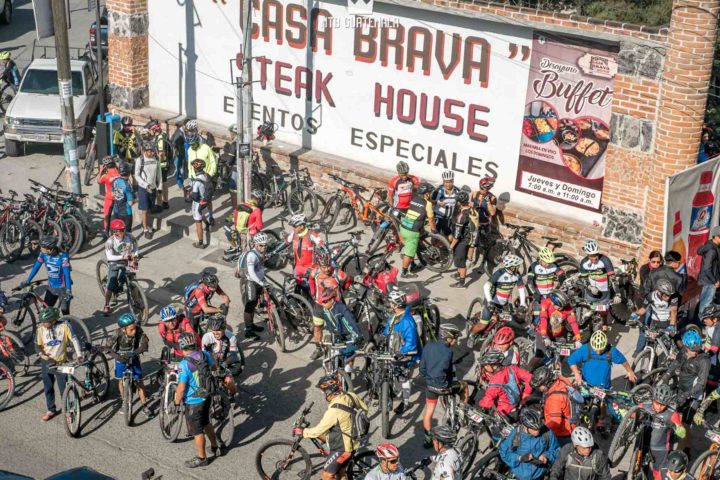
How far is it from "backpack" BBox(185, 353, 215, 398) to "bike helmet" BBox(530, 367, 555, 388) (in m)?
4.24

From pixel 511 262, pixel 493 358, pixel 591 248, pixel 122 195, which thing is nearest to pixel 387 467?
pixel 493 358

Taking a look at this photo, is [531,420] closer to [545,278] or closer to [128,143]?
[545,278]

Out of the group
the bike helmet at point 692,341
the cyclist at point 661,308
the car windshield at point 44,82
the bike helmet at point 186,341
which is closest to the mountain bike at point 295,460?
the bike helmet at point 186,341

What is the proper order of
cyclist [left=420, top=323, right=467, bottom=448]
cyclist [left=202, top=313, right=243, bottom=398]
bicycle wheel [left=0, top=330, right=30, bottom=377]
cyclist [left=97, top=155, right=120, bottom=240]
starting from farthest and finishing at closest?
cyclist [left=97, top=155, right=120, bottom=240]
bicycle wheel [left=0, top=330, right=30, bottom=377]
cyclist [left=202, top=313, right=243, bottom=398]
cyclist [left=420, top=323, right=467, bottom=448]

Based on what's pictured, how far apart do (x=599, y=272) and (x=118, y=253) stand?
7.93m

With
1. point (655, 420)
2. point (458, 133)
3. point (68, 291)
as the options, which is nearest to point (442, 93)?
point (458, 133)

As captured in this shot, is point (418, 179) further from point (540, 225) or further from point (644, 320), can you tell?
point (644, 320)

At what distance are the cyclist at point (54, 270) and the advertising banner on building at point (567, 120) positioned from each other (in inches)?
336

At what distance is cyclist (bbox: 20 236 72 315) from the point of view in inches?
653

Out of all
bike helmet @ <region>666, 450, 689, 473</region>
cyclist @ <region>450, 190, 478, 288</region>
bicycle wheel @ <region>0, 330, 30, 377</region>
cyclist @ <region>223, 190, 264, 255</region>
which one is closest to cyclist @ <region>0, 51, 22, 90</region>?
cyclist @ <region>223, 190, 264, 255</region>

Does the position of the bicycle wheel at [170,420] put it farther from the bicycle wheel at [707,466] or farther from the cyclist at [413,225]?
the bicycle wheel at [707,466]

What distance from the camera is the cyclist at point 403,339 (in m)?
14.2

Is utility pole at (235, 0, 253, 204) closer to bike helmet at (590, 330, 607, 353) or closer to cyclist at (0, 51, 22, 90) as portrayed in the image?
bike helmet at (590, 330, 607, 353)

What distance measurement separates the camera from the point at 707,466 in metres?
12.5
